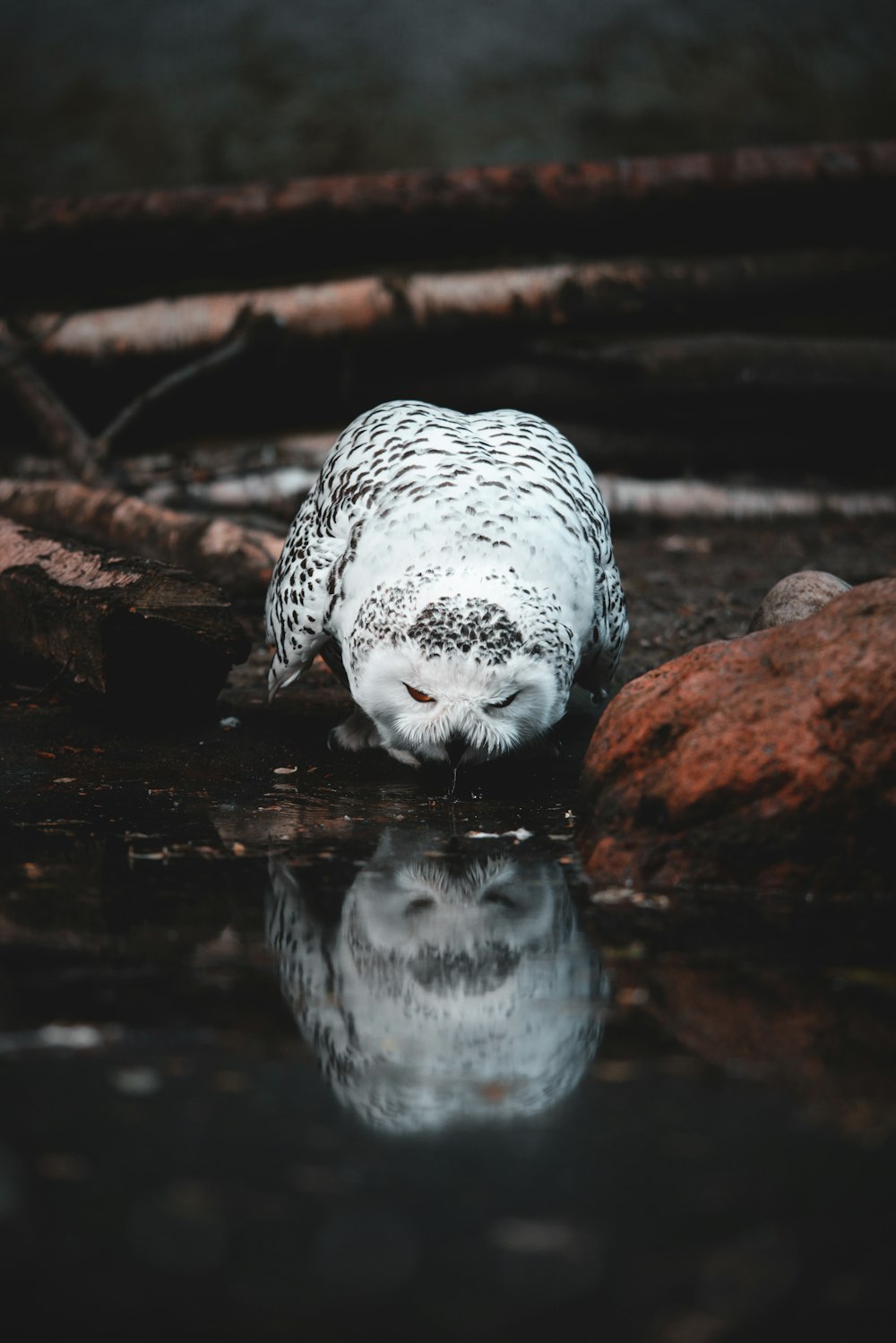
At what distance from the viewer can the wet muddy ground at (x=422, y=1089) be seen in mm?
1705

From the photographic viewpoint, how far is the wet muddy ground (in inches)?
67.1

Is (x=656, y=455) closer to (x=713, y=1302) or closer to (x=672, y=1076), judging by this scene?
(x=672, y=1076)

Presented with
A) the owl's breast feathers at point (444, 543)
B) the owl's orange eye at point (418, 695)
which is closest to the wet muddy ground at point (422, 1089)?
the owl's orange eye at point (418, 695)

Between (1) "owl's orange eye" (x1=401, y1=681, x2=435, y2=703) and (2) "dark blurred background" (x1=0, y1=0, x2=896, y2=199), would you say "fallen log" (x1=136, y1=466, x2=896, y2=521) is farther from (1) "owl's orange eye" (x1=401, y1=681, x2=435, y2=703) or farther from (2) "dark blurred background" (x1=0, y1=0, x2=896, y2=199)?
(1) "owl's orange eye" (x1=401, y1=681, x2=435, y2=703)

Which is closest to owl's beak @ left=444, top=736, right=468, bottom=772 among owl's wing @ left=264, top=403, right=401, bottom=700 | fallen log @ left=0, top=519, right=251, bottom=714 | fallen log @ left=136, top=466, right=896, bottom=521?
owl's wing @ left=264, top=403, right=401, bottom=700

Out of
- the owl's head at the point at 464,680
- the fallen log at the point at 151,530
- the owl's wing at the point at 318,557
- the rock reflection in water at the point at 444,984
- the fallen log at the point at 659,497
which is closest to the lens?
the rock reflection in water at the point at 444,984

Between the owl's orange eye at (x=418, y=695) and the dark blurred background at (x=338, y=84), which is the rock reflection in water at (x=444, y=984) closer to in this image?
the owl's orange eye at (x=418, y=695)

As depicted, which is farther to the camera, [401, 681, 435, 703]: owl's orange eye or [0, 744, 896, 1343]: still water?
[401, 681, 435, 703]: owl's orange eye

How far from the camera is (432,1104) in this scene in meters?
2.20

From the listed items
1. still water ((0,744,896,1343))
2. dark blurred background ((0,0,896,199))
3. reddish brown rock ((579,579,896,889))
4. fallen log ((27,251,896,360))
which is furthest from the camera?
dark blurred background ((0,0,896,199))

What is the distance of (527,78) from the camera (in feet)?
30.2

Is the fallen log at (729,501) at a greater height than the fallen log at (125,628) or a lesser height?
lesser

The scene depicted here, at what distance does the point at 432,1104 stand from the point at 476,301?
736cm

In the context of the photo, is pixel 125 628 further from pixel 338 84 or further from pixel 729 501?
pixel 338 84
